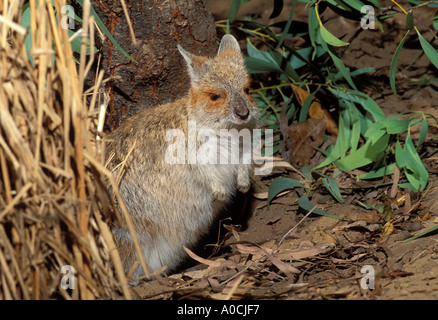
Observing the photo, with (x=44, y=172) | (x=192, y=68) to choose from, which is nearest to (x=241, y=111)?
(x=192, y=68)

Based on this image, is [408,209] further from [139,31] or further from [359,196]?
[139,31]

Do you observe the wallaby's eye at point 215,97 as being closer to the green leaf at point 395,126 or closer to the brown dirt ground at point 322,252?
the brown dirt ground at point 322,252

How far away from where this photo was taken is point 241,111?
4.55m

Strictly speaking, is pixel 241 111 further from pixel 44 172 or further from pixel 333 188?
pixel 44 172

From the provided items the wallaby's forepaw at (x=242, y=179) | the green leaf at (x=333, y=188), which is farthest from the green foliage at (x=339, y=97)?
the wallaby's forepaw at (x=242, y=179)

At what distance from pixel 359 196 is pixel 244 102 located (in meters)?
1.68

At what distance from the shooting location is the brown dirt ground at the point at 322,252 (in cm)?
364

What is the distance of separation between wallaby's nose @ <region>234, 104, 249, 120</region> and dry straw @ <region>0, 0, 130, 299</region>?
1647 mm

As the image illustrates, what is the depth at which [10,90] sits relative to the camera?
3066 millimetres

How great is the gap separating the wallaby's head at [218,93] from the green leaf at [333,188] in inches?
44.4

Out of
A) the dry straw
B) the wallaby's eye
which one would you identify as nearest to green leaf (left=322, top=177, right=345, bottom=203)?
the wallaby's eye

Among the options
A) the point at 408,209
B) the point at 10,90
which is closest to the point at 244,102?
the point at 408,209

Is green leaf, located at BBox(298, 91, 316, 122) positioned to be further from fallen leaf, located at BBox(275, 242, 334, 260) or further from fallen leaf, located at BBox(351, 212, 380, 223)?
fallen leaf, located at BBox(275, 242, 334, 260)

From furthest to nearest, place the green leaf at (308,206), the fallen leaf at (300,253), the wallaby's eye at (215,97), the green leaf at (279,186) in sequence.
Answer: the green leaf at (279,186), the green leaf at (308,206), the wallaby's eye at (215,97), the fallen leaf at (300,253)
